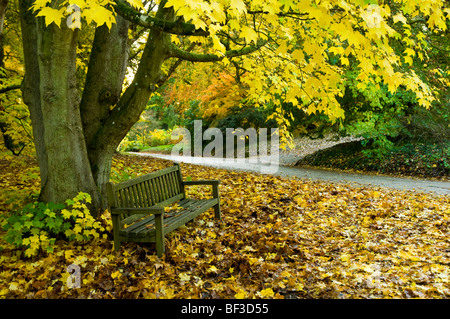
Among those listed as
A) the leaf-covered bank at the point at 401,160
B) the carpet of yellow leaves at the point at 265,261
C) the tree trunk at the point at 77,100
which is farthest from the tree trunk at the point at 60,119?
the leaf-covered bank at the point at 401,160

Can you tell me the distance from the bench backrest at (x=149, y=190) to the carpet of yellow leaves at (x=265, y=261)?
1.77 feet

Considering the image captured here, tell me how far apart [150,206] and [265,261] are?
177cm

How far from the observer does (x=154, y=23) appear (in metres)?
4.31

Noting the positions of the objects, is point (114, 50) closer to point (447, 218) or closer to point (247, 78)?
point (247, 78)

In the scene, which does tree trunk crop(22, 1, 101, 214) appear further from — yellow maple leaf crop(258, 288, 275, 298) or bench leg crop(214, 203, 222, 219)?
yellow maple leaf crop(258, 288, 275, 298)

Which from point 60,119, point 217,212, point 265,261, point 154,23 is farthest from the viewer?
point 217,212

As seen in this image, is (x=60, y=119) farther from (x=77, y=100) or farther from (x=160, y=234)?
(x=160, y=234)

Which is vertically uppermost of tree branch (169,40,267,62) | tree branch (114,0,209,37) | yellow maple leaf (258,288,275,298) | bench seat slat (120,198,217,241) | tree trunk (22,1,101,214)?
tree branch (114,0,209,37)

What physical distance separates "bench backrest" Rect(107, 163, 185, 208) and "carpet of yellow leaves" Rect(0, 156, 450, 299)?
541 mm

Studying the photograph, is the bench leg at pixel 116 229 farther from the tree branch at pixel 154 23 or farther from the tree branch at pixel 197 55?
the tree branch at pixel 197 55

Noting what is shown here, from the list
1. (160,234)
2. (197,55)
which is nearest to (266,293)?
(160,234)

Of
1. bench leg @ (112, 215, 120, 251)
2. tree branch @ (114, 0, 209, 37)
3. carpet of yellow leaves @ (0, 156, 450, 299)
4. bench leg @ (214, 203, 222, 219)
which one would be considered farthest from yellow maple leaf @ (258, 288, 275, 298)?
tree branch @ (114, 0, 209, 37)

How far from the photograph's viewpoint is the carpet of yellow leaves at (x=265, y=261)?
3305 millimetres

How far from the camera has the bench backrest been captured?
4.18 m
